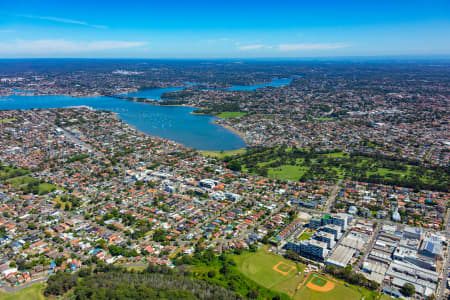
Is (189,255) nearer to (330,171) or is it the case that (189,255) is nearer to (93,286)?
(93,286)

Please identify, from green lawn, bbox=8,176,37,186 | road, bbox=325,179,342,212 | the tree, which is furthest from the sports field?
green lawn, bbox=8,176,37,186

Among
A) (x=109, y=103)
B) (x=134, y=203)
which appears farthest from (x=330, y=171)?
(x=109, y=103)

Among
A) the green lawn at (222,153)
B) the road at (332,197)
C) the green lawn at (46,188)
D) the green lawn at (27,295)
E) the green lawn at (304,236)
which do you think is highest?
the green lawn at (222,153)

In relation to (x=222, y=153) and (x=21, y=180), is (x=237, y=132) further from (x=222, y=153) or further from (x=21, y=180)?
(x=21, y=180)

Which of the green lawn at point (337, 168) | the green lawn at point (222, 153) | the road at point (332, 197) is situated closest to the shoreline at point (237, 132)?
the green lawn at point (222, 153)

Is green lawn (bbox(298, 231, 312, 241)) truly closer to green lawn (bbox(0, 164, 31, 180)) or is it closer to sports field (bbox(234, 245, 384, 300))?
Answer: sports field (bbox(234, 245, 384, 300))

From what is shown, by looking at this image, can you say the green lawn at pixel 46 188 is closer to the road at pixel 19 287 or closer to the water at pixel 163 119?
the road at pixel 19 287

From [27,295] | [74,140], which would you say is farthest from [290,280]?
[74,140]
